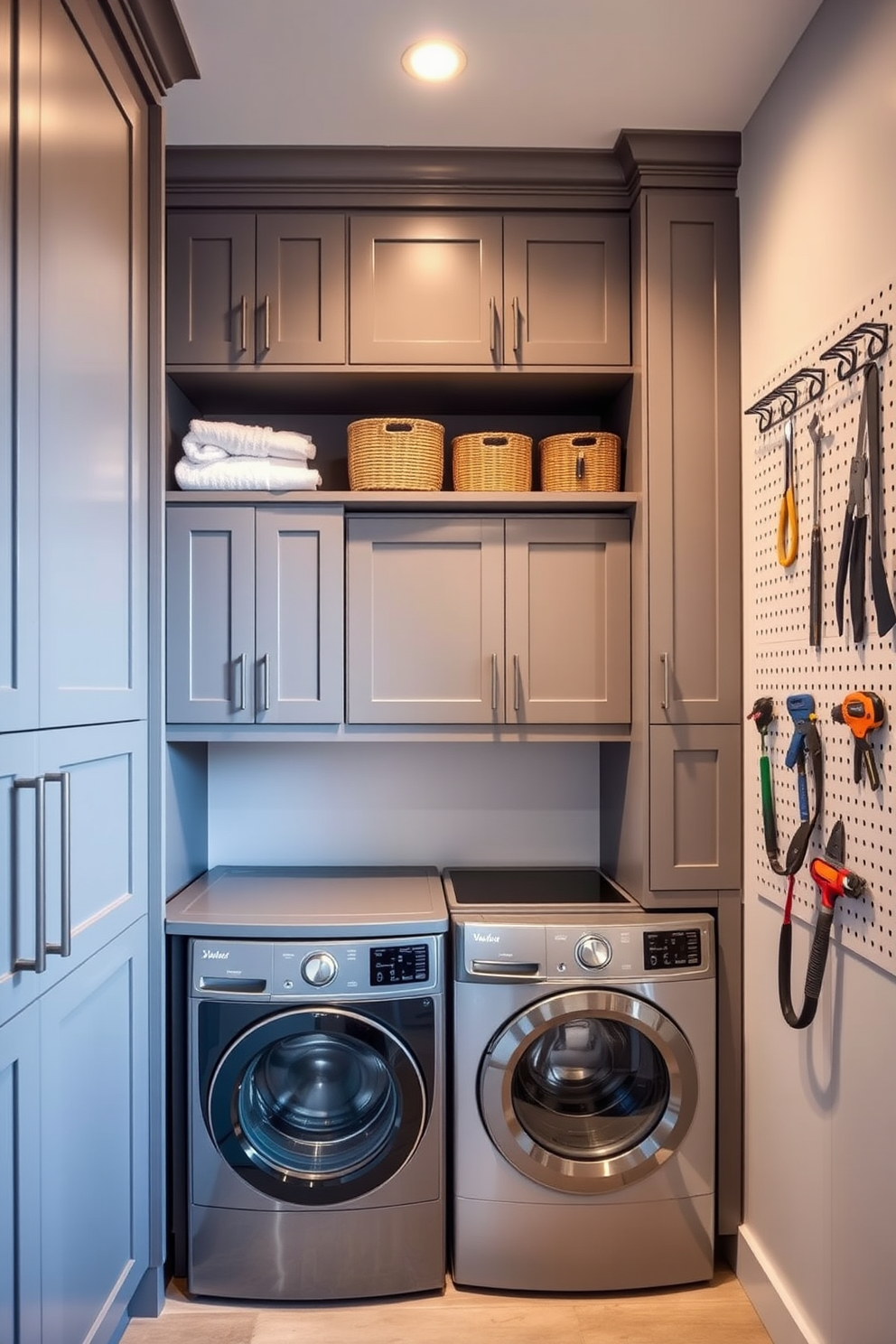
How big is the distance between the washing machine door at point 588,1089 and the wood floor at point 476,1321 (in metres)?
0.28

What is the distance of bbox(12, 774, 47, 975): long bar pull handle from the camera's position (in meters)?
1.29

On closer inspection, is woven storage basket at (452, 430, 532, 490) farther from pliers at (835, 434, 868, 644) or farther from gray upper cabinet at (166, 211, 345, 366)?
pliers at (835, 434, 868, 644)

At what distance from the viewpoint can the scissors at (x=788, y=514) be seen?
1857 millimetres

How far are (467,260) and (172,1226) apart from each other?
248 centimetres

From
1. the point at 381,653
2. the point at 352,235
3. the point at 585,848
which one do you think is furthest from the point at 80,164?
the point at 585,848

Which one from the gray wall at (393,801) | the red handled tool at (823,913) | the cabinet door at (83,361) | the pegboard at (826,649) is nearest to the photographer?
the cabinet door at (83,361)

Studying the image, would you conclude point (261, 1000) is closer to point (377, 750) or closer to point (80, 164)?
point (377, 750)

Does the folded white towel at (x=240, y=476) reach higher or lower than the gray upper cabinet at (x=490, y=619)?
higher

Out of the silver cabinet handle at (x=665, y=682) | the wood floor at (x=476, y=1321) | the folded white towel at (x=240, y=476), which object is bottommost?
the wood floor at (x=476, y=1321)

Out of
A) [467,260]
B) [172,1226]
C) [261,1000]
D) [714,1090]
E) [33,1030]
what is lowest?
[172,1226]

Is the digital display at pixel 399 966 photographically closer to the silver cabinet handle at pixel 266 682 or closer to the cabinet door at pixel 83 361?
the silver cabinet handle at pixel 266 682

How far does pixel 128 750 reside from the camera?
1.83 m

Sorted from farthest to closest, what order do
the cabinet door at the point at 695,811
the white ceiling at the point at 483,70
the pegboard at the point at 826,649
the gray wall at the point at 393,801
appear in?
1. the gray wall at the point at 393,801
2. the cabinet door at the point at 695,811
3. the white ceiling at the point at 483,70
4. the pegboard at the point at 826,649

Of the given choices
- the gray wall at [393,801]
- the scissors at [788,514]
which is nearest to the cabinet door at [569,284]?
the scissors at [788,514]
